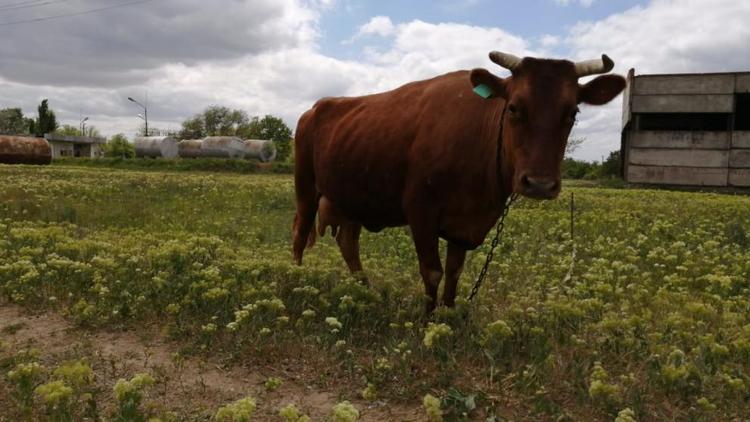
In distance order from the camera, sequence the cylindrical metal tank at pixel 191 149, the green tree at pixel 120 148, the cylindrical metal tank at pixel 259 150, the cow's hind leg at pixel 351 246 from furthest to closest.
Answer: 1. the green tree at pixel 120 148
2. the cylindrical metal tank at pixel 191 149
3. the cylindrical metal tank at pixel 259 150
4. the cow's hind leg at pixel 351 246

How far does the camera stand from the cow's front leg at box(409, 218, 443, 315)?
19.0ft

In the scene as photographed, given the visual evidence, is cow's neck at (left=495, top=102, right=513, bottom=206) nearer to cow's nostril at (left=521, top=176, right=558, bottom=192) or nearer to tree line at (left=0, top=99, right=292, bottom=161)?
cow's nostril at (left=521, top=176, right=558, bottom=192)

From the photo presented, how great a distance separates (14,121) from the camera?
12562 cm

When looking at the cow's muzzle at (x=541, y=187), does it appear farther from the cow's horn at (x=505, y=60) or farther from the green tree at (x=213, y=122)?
the green tree at (x=213, y=122)

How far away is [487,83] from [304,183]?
3.72 m

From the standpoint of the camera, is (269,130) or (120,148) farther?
(269,130)

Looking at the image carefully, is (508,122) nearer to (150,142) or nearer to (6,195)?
(6,195)

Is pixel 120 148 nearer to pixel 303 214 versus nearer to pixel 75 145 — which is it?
pixel 75 145

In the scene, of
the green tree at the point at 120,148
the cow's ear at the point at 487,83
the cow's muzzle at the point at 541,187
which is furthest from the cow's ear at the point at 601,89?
the green tree at the point at 120,148

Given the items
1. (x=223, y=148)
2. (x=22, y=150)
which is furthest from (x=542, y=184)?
(x=223, y=148)

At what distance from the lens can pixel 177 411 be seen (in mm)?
3873

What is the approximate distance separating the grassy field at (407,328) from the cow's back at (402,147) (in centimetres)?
100

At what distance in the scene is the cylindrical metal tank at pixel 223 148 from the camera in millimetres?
57250

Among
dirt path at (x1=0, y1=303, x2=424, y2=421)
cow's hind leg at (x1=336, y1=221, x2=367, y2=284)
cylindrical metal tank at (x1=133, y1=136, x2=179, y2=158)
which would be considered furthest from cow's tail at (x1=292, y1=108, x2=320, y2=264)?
cylindrical metal tank at (x1=133, y1=136, x2=179, y2=158)
